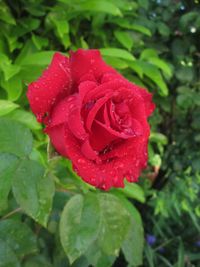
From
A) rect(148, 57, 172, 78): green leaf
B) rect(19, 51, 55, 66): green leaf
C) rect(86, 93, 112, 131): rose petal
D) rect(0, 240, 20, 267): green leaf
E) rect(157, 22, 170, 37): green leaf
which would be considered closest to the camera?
rect(86, 93, 112, 131): rose petal

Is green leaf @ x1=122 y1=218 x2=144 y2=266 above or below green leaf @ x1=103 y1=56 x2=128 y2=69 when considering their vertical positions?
above

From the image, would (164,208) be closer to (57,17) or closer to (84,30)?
(84,30)

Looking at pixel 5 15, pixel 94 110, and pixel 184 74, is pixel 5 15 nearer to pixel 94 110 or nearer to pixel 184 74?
pixel 184 74

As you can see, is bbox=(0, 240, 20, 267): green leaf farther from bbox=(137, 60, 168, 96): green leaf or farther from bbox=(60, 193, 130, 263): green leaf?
bbox=(137, 60, 168, 96): green leaf

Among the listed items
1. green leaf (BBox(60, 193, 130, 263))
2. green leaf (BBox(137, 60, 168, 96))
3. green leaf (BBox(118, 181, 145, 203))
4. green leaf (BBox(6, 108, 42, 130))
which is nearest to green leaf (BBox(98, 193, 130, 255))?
green leaf (BBox(60, 193, 130, 263))

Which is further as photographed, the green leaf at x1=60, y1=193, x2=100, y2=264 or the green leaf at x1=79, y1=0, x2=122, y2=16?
the green leaf at x1=79, y1=0, x2=122, y2=16

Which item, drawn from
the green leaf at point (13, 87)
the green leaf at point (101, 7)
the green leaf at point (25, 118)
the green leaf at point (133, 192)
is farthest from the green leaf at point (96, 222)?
the green leaf at point (101, 7)

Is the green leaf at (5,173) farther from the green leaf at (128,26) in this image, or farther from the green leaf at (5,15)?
the green leaf at (128,26)
